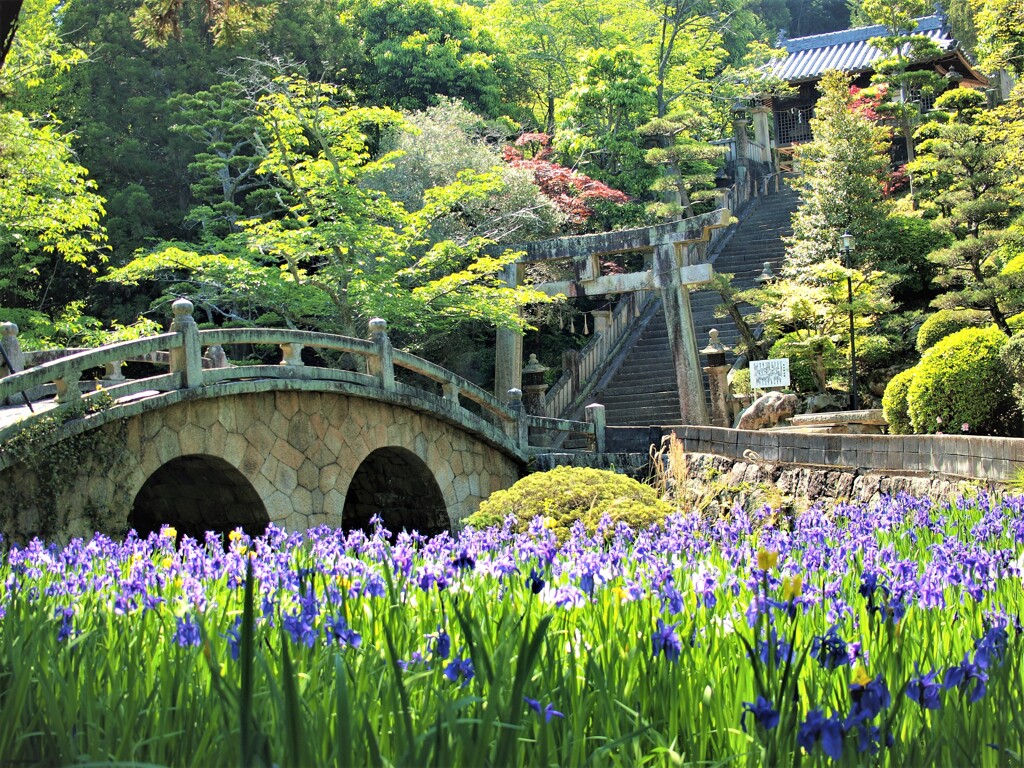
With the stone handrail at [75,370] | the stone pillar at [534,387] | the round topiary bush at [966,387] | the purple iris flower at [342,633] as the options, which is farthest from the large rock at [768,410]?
the purple iris flower at [342,633]

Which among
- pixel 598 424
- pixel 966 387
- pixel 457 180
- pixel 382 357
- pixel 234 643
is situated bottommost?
pixel 234 643

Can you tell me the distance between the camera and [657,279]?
18312 mm

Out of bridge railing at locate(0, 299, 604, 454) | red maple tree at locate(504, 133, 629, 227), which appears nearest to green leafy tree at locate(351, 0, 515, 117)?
red maple tree at locate(504, 133, 629, 227)

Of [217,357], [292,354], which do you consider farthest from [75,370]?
[217,357]

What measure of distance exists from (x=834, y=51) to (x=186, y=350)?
30506 millimetres

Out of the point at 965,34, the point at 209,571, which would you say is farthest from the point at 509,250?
the point at 965,34

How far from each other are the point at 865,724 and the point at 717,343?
16564 mm

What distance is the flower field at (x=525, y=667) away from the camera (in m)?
2.21

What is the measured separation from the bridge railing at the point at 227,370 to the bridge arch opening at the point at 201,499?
994mm

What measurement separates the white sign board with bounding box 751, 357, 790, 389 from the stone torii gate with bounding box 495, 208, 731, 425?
5.08 feet

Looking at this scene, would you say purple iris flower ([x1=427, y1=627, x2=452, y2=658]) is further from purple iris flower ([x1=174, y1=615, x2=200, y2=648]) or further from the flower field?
purple iris flower ([x1=174, y1=615, x2=200, y2=648])

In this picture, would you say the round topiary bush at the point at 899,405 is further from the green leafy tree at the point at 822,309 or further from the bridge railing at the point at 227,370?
the green leafy tree at the point at 822,309

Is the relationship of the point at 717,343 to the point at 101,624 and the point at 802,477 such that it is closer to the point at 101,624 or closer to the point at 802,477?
the point at 802,477

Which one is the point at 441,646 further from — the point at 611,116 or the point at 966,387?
the point at 611,116
